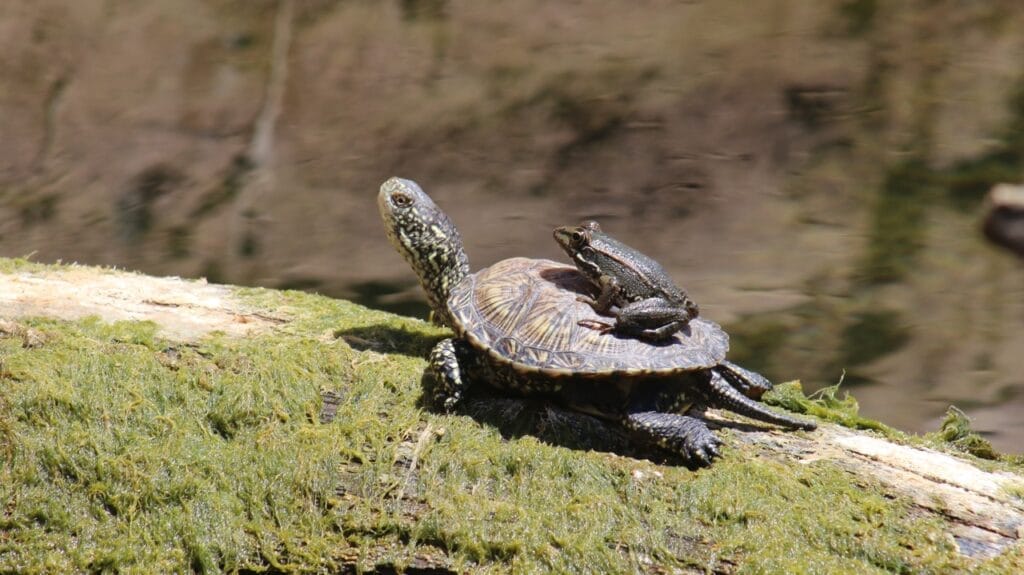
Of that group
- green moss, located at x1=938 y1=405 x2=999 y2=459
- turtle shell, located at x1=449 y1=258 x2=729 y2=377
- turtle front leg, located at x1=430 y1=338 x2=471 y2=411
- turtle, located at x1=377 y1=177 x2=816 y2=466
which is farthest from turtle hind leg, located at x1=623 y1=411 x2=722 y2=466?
green moss, located at x1=938 y1=405 x2=999 y2=459

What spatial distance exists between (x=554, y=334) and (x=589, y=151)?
9.33 feet

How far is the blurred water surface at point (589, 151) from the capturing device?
6121 mm

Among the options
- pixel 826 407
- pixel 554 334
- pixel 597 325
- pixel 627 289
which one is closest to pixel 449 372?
pixel 554 334

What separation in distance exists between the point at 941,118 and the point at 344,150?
471 centimetres

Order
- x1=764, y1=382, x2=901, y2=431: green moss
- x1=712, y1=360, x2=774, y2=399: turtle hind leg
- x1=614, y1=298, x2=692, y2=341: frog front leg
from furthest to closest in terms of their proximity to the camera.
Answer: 1. x1=764, y1=382, x2=901, y2=431: green moss
2. x1=712, y1=360, x2=774, y2=399: turtle hind leg
3. x1=614, y1=298, x2=692, y2=341: frog front leg

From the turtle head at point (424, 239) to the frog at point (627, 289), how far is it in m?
0.74

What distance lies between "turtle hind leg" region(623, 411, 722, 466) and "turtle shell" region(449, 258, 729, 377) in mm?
262

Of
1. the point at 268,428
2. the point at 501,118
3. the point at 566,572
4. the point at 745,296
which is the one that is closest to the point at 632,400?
the point at 566,572

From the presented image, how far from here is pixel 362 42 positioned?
22.7ft

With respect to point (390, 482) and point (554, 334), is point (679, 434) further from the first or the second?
point (390, 482)

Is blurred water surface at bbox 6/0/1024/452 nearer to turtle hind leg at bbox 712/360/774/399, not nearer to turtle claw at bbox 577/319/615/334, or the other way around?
turtle hind leg at bbox 712/360/774/399

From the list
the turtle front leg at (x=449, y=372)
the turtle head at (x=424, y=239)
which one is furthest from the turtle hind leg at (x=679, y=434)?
the turtle head at (x=424, y=239)

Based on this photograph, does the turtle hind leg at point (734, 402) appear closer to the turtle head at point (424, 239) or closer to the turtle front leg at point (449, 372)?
the turtle front leg at point (449, 372)

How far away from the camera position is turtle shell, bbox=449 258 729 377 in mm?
3885
